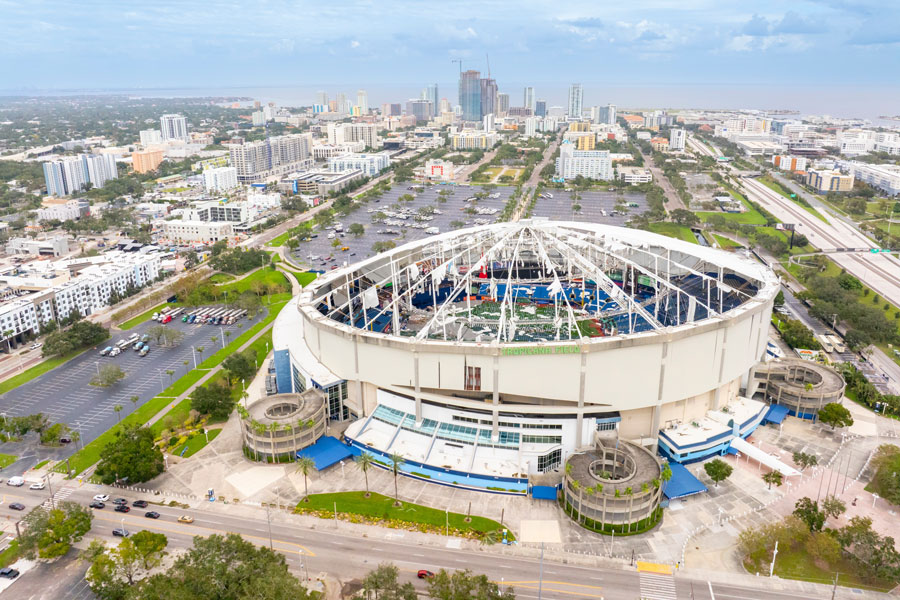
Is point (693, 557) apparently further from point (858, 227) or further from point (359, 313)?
point (858, 227)

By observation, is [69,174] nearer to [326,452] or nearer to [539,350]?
[326,452]

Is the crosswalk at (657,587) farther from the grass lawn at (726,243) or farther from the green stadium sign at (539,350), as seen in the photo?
the grass lawn at (726,243)

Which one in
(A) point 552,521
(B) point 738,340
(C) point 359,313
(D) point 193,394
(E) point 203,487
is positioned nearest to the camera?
(A) point 552,521

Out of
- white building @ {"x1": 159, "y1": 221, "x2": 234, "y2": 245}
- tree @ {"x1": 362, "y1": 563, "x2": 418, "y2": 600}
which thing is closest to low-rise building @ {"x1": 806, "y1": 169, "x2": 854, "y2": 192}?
white building @ {"x1": 159, "y1": 221, "x2": 234, "y2": 245}

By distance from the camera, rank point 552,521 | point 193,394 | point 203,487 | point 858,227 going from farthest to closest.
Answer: point 858,227 → point 193,394 → point 203,487 → point 552,521

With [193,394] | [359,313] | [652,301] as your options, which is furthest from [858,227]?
[193,394]
